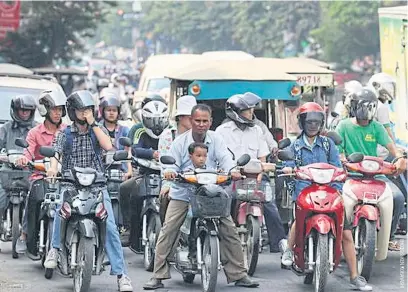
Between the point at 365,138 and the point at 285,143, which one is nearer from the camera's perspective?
the point at 285,143

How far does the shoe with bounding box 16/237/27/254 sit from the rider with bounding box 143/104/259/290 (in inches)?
72.5

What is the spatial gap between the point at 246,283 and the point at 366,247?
109 cm

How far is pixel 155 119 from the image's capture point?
12.0 m

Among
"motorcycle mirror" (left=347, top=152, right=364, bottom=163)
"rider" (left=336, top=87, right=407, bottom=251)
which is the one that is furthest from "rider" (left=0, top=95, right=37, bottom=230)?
"motorcycle mirror" (left=347, top=152, right=364, bottom=163)

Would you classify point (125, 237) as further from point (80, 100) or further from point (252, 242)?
point (80, 100)

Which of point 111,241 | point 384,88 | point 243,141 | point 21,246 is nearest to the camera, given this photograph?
point 111,241

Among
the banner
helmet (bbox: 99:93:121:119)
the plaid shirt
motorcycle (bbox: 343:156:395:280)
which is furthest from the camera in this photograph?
the banner

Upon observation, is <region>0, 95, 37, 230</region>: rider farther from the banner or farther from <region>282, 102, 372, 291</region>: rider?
the banner

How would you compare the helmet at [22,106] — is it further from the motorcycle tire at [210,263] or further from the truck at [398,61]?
the truck at [398,61]

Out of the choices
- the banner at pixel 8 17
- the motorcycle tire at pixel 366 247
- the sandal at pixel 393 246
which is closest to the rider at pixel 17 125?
the motorcycle tire at pixel 366 247

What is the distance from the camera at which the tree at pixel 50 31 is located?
126 feet

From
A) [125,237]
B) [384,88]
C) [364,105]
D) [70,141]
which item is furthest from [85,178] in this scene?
[384,88]

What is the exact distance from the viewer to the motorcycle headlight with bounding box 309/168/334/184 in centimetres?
1007

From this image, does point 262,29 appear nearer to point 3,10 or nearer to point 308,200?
point 3,10
